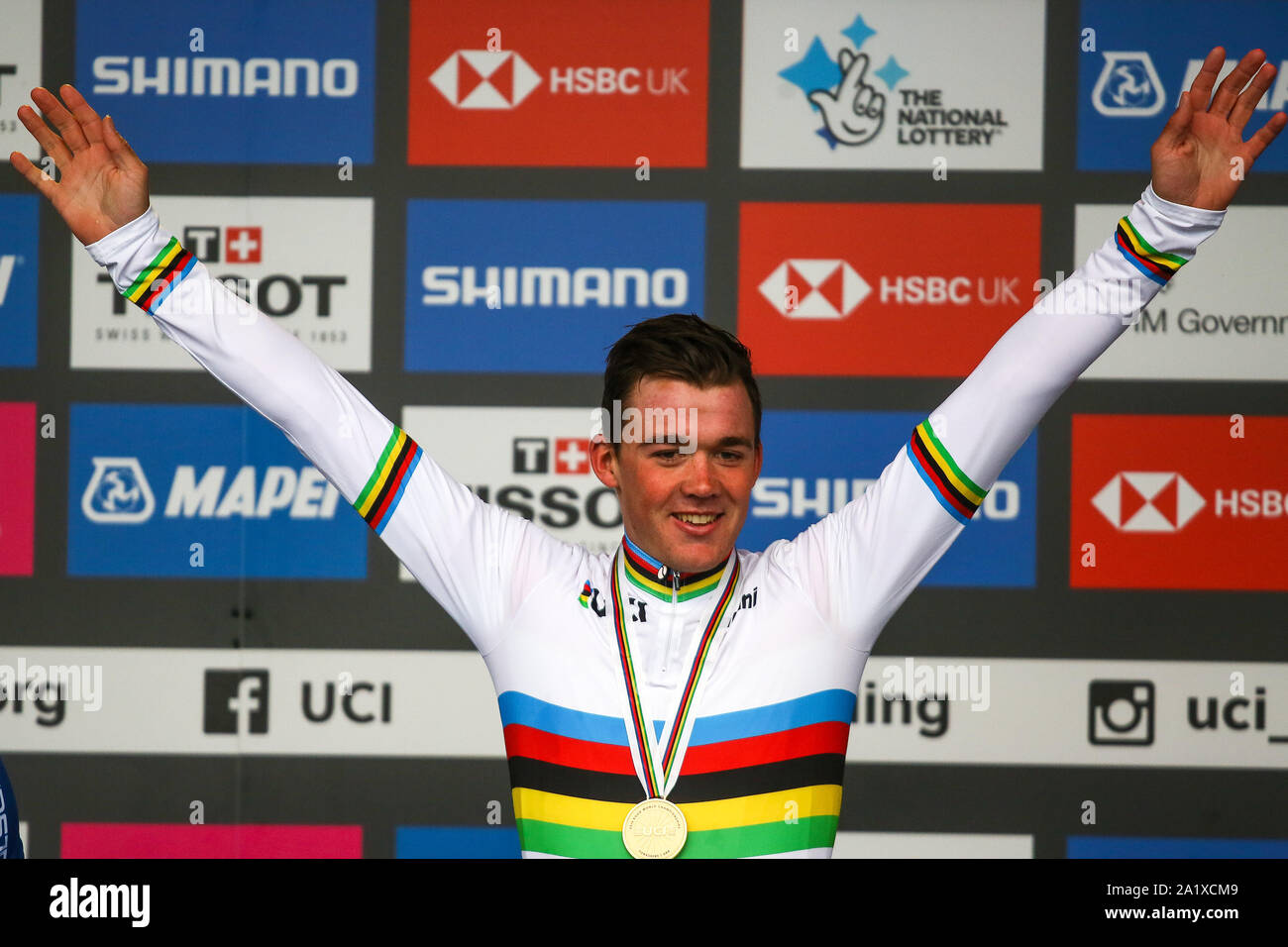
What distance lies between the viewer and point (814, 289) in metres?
2.56

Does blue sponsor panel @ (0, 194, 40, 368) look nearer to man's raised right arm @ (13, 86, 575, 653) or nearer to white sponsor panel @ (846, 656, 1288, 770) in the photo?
man's raised right arm @ (13, 86, 575, 653)

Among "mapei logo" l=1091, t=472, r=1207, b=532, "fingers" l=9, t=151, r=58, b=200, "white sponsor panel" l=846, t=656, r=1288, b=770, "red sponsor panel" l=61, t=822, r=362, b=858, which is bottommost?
"red sponsor panel" l=61, t=822, r=362, b=858

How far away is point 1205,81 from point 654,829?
3.13 feet

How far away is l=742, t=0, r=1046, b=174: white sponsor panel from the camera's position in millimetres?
2553

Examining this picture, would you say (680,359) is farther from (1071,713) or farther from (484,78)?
(1071,713)

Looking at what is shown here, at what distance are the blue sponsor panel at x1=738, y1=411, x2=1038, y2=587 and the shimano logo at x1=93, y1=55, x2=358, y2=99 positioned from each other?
1.27m

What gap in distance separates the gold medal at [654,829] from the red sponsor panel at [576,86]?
1.72 m

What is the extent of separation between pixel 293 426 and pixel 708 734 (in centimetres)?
56

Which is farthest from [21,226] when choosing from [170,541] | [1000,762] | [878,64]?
[1000,762]

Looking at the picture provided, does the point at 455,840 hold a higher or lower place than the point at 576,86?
lower

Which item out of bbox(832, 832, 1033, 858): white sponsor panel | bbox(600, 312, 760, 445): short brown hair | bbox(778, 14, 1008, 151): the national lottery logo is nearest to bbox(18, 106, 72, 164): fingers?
bbox(600, 312, 760, 445): short brown hair

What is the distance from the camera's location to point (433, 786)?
2562 mm

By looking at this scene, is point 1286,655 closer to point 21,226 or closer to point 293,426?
point 293,426

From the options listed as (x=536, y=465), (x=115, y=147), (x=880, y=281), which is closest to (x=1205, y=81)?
(x=115, y=147)
